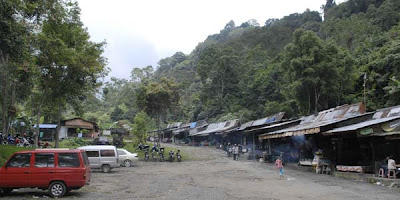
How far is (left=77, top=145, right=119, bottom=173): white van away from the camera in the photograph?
894 inches

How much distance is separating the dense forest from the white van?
5.57 meters

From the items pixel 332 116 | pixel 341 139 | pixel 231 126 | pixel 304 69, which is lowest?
pixel 341 139

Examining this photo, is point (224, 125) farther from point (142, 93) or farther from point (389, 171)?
point (389, 171)

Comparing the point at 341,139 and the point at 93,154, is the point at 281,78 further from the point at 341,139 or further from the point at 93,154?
the point at 93,154

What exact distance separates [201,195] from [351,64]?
2998cm

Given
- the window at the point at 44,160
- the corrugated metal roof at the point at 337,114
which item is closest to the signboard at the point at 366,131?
the corrugated metal roof at the point at 337,114

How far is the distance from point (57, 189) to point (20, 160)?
5.10 feet

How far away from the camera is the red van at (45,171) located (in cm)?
1140

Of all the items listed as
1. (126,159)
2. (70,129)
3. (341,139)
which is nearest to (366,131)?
(341,139)

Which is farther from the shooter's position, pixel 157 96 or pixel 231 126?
pixel 231 126

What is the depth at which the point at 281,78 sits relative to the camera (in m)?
54.3

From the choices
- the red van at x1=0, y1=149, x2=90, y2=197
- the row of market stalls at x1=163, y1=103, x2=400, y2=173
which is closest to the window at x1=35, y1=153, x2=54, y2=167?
the red van at x1=0, y1=149, x2=90, y2=197

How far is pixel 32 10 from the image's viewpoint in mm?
14703

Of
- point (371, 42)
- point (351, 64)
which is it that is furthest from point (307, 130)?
point (371, 42)
